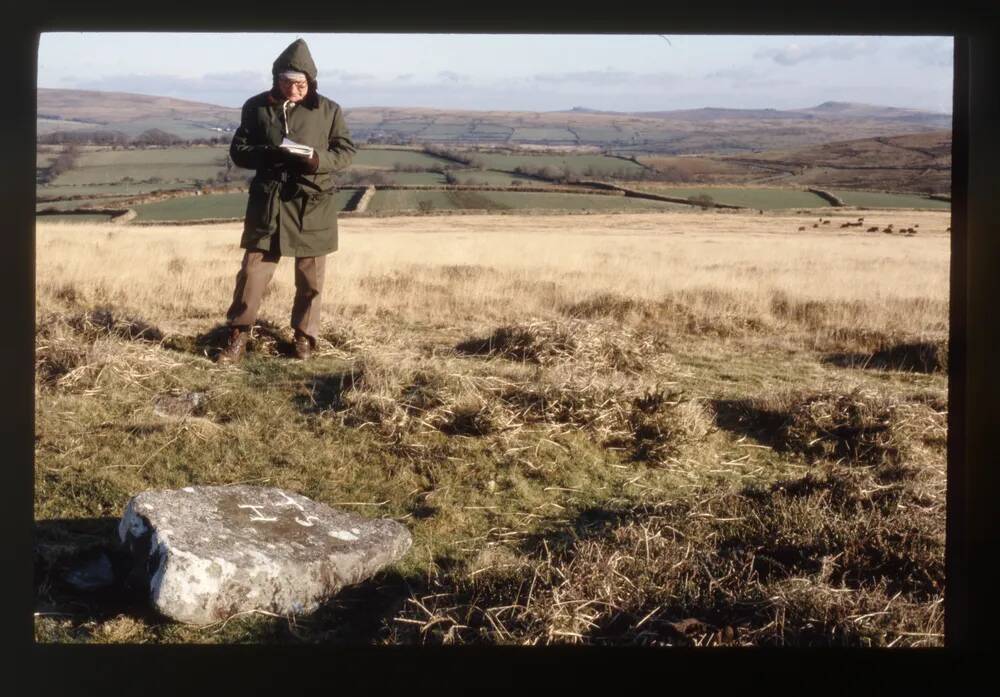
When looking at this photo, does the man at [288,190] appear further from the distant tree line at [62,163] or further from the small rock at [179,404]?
the distant tree line at [62,163]

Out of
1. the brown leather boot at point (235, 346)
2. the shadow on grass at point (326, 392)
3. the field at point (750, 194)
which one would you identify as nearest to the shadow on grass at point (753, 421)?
the shadow on grass at point (326, 392)

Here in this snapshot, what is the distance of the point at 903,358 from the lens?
27.3 ft

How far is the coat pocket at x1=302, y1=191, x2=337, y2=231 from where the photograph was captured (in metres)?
6.93

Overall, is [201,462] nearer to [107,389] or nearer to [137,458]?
[137,458]

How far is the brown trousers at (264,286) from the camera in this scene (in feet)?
22.7

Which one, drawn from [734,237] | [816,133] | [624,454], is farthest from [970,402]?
[734,237]

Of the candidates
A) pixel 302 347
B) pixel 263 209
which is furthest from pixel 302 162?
pixel 302 347

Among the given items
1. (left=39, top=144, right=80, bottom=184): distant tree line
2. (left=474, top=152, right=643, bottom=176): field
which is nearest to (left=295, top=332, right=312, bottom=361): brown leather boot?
(left=474, top=152, right=643, bottom=176): field

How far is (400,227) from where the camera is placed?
14211 millimetres

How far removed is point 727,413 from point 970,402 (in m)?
3.02

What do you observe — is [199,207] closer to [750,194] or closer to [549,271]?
[549,271]

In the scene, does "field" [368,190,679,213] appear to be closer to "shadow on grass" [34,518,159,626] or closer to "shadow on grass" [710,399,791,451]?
"shadow on grass" [710,399,791,451]

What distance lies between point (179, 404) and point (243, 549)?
2185 mm

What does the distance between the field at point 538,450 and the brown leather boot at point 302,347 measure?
0.54ft
